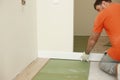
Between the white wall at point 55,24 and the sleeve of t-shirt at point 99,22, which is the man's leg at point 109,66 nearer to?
the sleeve of t-shirt at point 99,22

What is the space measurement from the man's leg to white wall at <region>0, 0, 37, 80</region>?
1.14 meters

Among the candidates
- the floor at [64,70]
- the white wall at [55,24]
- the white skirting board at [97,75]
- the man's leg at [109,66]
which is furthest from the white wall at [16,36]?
the man's leg at [109,66]

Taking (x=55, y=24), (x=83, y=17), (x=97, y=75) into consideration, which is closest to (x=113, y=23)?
(x=97, y=75)

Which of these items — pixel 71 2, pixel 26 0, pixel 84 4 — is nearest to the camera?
pixel 26 0

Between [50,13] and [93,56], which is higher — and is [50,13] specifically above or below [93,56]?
above

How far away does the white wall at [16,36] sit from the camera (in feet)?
8.16

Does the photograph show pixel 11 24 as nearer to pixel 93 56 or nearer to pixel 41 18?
pixel 41 18

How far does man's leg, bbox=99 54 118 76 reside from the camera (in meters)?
2.68

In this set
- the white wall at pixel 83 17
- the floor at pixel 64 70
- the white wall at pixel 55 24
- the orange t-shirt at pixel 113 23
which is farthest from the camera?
the white wall at pixel 83 17

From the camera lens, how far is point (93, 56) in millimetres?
3594

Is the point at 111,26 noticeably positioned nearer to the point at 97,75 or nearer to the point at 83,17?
the point at 97,75

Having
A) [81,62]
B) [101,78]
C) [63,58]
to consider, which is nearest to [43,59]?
[63,58]

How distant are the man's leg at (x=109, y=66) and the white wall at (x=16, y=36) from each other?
1.14 metres

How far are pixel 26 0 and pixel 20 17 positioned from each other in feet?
1.15
